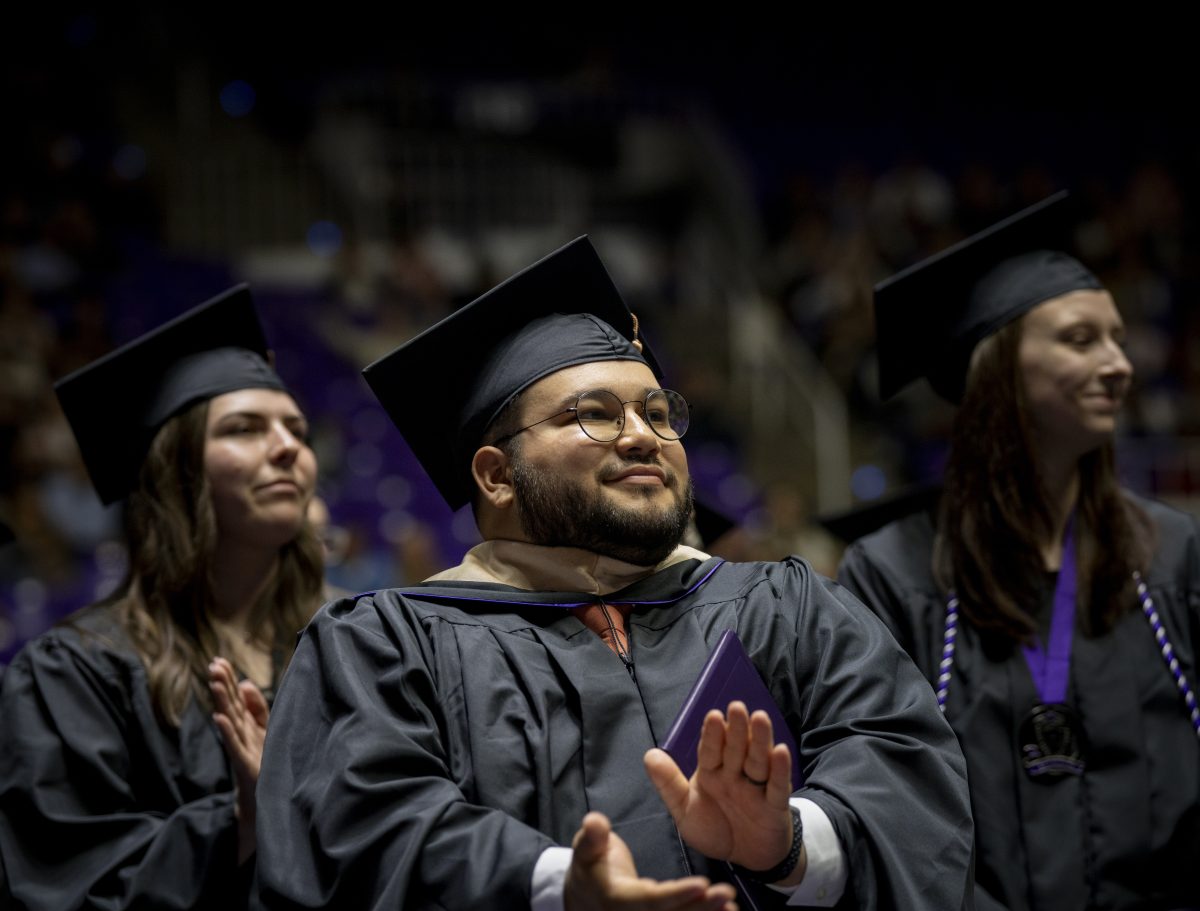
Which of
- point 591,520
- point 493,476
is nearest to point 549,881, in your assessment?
point 591,520

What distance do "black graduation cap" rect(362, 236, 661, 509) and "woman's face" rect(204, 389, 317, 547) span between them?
0.72m

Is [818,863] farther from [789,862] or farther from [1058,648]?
[1058,648]

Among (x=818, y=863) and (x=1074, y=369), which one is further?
(x=1074, y=369)

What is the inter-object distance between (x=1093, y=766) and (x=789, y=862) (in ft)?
3.97

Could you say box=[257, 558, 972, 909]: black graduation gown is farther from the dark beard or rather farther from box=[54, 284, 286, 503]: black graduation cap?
box=[54, 284, 286, 503]: black graduation cap

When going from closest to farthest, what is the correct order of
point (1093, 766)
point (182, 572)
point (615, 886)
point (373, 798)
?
1. point (615, 886)
2. point (373, 798)
3. point (1093, 766)
4. point (182, 572)

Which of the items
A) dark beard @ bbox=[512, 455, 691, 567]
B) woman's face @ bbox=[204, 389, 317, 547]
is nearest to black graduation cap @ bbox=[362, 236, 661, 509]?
dark beard @ bbox=[512, 455, 691, 567]

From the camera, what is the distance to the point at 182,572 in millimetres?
3201

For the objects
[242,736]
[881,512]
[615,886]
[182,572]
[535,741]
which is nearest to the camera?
[615,886]

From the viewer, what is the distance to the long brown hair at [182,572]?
10.4 ft

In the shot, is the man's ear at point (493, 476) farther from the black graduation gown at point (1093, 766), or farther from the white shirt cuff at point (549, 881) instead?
the black graduation gown at point (1093, 766)

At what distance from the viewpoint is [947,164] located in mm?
12359

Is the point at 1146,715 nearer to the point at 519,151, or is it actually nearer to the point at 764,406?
the point at 764,406

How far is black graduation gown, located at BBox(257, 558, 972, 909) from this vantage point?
1987mm
